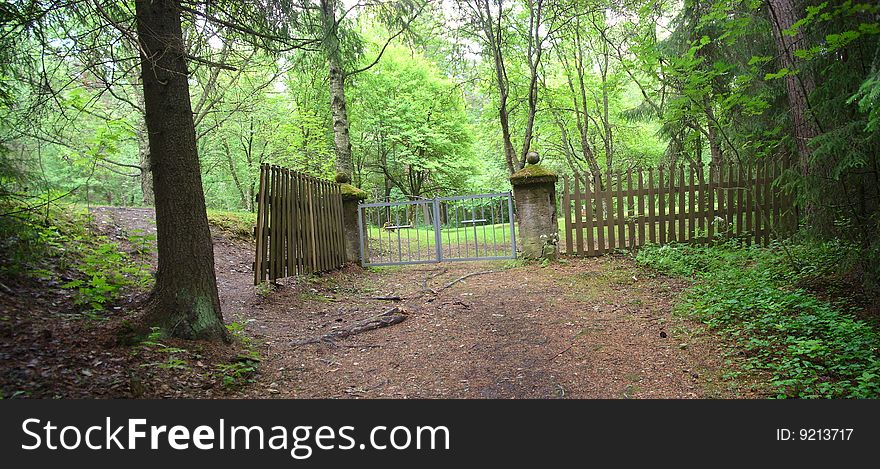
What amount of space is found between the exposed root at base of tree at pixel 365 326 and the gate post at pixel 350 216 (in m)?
4.07

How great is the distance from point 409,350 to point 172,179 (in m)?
2.78

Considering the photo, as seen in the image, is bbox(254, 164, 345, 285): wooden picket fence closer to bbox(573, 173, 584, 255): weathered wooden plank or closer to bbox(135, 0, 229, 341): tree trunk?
bbox(135, 0, 229, 341): tree trunk

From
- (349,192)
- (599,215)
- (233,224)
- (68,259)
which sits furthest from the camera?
(233,224)

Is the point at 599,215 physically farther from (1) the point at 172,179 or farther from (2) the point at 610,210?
(1) the point at 172,179

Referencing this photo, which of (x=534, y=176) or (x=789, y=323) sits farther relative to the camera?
(x=534, y=176)

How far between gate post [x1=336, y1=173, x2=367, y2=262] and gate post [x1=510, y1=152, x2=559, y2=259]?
3.51 metres

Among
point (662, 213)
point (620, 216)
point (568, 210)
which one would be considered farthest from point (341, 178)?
point (662, 213)

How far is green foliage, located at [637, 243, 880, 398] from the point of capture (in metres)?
3.19

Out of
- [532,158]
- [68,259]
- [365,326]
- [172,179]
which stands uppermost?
[532,158]

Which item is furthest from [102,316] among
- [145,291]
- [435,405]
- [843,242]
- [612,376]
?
[843,242]

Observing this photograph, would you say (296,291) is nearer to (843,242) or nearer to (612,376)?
(612,376)

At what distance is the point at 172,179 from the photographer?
427cm

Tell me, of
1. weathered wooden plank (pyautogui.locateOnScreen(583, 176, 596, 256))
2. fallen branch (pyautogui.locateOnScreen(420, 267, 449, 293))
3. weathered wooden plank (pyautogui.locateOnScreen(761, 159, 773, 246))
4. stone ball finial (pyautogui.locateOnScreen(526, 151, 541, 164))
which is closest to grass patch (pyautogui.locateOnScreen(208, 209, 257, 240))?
fallen branch (pyautogui.locateOnScreen(420, 267, 449, 293))

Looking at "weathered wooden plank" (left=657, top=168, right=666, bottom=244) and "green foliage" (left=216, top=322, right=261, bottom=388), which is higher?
"weathered wooden plank" (left=657, top=168, right=666, bottom=244)
